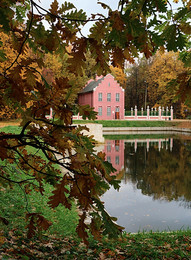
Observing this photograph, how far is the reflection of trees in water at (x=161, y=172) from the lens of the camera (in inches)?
392

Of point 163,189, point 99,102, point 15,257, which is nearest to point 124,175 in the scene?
point 163,189

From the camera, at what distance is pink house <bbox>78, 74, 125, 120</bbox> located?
41.2m

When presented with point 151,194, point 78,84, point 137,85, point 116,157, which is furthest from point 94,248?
point 137,85

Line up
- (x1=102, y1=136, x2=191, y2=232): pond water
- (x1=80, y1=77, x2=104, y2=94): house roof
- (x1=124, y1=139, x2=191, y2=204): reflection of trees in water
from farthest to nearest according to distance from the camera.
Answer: (x1=80, y1=77, x2=104, y2=94): house roof < (x1=124, y1=139, x2=191, y2=204): reflection of trees in water < (x1=102, y1=136, x2=191, y2=232): pond water

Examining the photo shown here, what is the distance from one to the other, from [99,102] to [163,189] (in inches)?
1264

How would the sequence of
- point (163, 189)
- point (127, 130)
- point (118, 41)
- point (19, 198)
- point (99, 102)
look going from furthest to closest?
point (99, 102) < point (127, 130) < point (163, 189) < point (19, 198) < point (118, 41)

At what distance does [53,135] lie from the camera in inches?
74.7

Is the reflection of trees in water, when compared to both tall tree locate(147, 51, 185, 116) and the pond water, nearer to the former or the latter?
the pond water

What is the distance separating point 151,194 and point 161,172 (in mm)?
3585

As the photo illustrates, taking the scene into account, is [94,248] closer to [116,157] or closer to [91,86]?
[116,157]

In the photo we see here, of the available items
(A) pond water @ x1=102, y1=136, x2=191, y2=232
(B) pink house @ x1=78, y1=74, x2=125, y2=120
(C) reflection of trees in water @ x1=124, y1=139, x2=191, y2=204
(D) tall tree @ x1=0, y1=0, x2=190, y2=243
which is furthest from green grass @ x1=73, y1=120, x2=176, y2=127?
(D) tall tree @ x1=0, y1=0, x2=190, y2=243

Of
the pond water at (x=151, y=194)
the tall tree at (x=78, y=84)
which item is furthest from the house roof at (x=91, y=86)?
the tall tree at (x=78, y=84)

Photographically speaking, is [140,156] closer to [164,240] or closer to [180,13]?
[164,240]

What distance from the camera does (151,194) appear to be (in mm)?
9758
